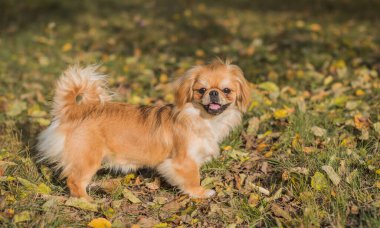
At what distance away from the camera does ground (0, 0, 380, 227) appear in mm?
3369

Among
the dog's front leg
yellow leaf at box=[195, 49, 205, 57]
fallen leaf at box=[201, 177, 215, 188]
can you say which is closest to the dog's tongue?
the dog's front leg

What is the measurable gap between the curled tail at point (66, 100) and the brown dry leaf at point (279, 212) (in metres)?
1.74

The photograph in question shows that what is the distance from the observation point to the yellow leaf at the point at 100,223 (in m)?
3.21

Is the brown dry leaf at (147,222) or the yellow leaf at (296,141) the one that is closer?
the brown dry leaf at (147,222)

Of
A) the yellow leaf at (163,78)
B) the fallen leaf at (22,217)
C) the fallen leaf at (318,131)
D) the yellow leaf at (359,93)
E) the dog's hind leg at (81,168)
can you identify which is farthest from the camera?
the yellow leaf at (163,78)

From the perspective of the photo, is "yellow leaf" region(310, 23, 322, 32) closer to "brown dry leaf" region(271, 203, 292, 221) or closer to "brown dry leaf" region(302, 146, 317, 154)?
"brown dry leaf" region(302, 146, 317, 154)

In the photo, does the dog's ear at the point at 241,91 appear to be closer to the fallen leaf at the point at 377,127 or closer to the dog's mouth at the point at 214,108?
the dog's mouth at the point at 214,108

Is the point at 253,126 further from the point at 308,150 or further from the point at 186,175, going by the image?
the point at 186,175

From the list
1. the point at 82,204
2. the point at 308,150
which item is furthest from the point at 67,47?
the point at 308,150

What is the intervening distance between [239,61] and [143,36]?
9.16 feet

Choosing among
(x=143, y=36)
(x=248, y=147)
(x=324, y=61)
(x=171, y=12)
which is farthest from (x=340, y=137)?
(x=171, y=12)

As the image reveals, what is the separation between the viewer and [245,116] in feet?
16.6

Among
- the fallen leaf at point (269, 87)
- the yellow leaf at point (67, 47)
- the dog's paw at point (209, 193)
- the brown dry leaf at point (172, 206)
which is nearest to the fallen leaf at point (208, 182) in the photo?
the dog's paw at point (209, 193)

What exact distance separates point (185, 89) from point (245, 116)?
1432mm
